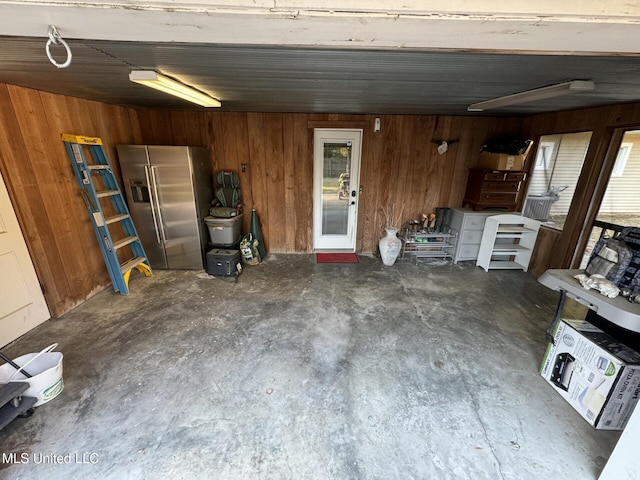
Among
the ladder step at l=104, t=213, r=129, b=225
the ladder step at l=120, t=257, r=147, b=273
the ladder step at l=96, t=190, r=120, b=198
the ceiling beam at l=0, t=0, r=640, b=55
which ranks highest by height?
the ceiling beam at l=0, t=0, r=640, b=55

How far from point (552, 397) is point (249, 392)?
7.28ft

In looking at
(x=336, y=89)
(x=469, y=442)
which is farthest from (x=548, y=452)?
(x=336, y=89)

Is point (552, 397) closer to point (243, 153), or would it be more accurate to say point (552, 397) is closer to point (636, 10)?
point (636, 10)

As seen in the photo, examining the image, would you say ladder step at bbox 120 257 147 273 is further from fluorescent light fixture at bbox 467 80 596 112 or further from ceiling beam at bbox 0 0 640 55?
fluorescent light fixture at bbox 467 80 596 112

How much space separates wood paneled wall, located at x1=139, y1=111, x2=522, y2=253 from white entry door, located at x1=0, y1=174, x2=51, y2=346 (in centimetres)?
218

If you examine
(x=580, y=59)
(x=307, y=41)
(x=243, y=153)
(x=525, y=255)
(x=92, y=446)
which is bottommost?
(x=92, y=446)

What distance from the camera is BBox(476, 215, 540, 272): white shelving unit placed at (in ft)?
13.1

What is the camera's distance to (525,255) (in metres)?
4.11

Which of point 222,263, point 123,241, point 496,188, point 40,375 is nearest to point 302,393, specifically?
point 40,375

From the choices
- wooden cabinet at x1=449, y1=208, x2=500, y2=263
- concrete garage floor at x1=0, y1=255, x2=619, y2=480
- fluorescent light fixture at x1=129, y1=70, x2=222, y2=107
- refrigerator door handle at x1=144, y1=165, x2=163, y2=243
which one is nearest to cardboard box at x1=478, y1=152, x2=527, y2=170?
wooden cabinet at x1=449, y1=208, x2=500, y2=263

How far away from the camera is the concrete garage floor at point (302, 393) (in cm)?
158

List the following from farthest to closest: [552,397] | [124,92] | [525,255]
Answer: [525,255]
[124,92]
[552,397]

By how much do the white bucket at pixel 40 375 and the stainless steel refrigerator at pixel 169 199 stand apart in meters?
2.00

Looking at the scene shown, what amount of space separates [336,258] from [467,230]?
6.79 feet
